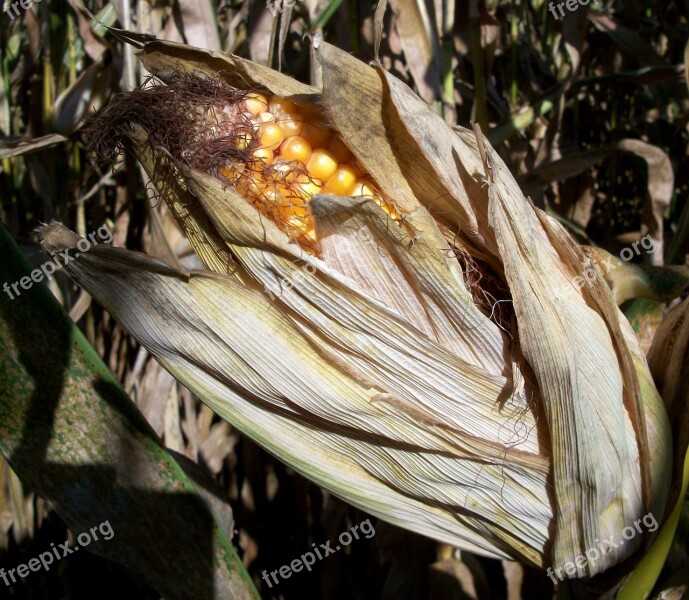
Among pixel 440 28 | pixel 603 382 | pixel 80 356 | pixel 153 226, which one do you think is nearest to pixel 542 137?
pixel 440 28

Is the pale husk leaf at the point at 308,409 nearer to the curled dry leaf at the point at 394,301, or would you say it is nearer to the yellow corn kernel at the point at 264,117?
the curled dry leaf at the point at 394,301

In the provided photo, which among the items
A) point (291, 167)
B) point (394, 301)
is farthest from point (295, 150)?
point (394, 301)

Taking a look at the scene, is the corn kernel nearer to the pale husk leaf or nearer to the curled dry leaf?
the curled dry leaf

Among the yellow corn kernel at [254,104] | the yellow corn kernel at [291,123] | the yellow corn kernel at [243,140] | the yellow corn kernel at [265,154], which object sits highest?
the yellow corn kernel at [254,104]

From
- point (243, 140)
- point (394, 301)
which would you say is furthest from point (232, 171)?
point (394, 301)

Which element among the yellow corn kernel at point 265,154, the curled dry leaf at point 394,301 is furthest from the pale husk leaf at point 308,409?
the yellow corn kernel at point 265,154

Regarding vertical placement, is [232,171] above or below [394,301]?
above

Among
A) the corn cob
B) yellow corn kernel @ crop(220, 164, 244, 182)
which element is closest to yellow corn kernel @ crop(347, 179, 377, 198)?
the corn cob

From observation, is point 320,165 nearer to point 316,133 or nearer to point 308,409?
point 316,133
